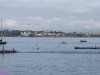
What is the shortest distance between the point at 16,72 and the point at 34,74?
5.48 m

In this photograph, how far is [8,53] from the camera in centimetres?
12306

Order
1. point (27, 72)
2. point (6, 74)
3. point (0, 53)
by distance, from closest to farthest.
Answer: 1. point (6, 74)
2. point (27, 72)
3. point (0, 53)

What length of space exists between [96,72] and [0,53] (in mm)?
64327

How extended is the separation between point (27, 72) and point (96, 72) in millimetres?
15716

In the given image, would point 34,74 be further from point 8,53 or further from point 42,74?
point 8,53

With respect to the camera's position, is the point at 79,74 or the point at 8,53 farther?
the point at 8,53

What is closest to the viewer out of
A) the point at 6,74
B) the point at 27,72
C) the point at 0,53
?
the point at 6,74

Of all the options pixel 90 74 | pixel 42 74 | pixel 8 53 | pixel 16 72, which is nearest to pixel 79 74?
pixel 90 74

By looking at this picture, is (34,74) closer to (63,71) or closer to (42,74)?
(42,74)

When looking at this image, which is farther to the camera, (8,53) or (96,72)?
(8,53)

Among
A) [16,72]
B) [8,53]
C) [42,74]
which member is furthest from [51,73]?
[8,53]

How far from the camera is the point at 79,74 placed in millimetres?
63312

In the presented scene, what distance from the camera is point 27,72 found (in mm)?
66250

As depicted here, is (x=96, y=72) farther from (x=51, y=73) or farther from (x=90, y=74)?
(x=51, y=73)
